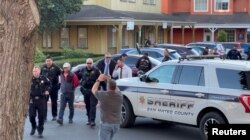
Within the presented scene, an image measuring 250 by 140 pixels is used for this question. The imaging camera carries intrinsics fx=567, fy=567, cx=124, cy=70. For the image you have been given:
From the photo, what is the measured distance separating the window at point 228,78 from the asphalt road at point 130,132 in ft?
5.84

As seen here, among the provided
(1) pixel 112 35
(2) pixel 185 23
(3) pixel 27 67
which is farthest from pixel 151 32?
(3) pixel 27 67

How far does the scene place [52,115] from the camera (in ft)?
51.2

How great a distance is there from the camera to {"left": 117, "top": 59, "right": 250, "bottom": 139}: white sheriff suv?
449 inches

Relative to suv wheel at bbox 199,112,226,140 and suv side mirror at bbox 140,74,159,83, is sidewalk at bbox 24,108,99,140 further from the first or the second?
suv wheel at bbox 199,112,226,140

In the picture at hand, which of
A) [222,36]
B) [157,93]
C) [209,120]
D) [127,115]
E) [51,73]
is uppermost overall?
[222,36]

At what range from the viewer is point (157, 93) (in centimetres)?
1301

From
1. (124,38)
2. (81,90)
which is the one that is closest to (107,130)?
(81,90)

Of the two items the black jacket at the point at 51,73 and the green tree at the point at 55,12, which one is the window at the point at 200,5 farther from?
the black jacket at the point at 51,73

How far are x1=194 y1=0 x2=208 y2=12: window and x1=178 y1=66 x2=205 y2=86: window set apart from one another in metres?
49.2

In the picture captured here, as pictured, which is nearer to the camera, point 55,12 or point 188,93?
point 188,93

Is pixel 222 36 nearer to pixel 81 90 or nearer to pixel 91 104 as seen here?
pixel 81 90

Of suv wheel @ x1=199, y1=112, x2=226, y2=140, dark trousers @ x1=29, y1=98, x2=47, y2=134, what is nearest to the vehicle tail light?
suv wheel @ x1=199, y1=112, x2=226, y2=140

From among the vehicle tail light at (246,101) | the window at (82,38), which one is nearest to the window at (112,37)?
the window at (82,38)

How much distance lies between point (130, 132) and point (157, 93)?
128 centimetres
